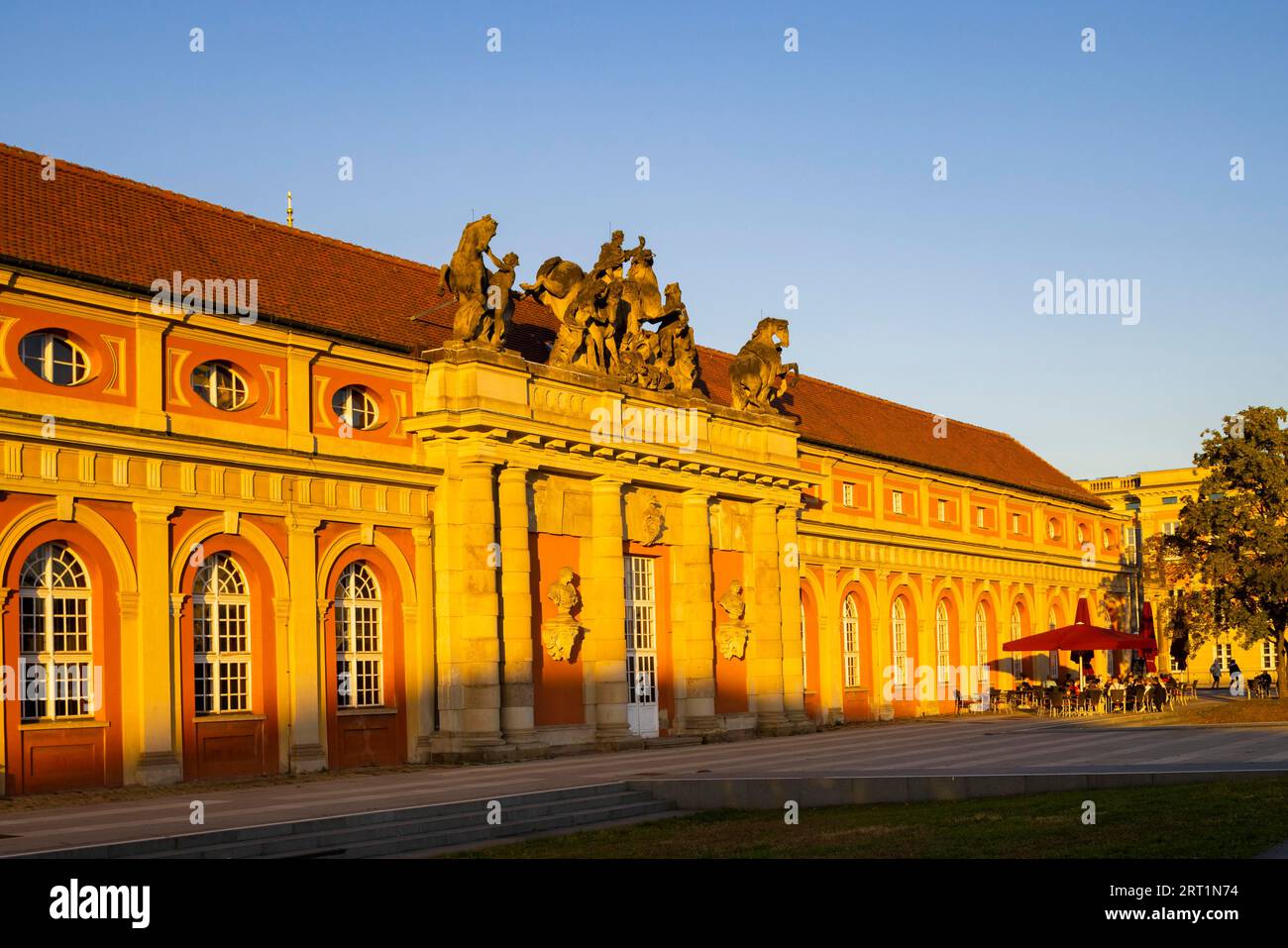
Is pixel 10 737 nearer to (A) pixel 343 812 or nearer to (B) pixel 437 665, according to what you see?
(A) pixel 343 812

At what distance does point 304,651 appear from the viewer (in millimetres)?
30406

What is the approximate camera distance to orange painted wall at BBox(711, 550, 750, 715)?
42125 mm

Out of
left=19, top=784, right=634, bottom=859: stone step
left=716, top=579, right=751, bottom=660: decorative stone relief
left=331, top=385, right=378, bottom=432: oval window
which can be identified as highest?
left=331, top=385, right=378, bottom=432: oval window

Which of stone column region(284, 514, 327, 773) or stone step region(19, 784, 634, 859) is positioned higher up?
stone column region(284, 514, 327, 773)

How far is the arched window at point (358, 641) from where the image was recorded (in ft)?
104

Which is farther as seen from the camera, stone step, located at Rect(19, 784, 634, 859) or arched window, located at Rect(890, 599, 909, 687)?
arched window, located at Rect(890, 599, 909, 687)

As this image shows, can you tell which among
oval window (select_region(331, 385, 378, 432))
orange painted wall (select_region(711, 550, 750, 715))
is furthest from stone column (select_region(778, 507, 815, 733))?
oval window (select_region(331, 385, 378, 432))

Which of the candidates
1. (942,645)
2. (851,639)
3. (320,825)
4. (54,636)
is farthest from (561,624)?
(942,645)

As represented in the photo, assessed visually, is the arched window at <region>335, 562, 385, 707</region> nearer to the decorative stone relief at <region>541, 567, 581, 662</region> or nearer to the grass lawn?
the decorative stone relief at <region>541, 567, 581, 662</region>

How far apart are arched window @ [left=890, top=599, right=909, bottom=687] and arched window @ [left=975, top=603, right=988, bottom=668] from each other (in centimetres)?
578

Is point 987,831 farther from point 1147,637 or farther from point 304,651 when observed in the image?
point 1147,637

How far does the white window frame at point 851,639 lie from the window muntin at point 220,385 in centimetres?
2560

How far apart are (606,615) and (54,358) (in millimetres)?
14733

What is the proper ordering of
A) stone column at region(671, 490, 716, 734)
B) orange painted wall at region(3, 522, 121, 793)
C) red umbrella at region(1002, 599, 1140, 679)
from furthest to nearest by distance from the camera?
red umbrella at region(1002, 599, 1140, 679)
stone column at region(671, 490, 716, 734)
orange painted wall at region(3, 522, 121, 793)
